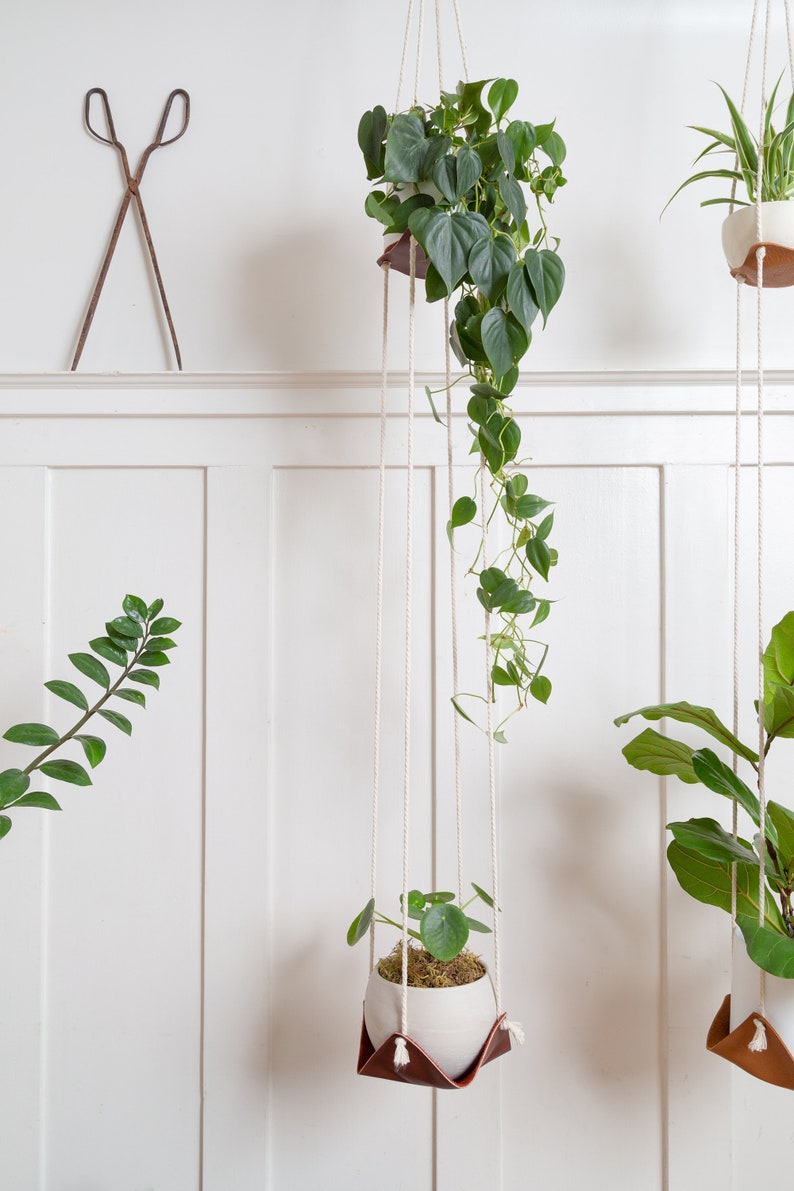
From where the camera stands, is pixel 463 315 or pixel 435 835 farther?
pixel 435 835

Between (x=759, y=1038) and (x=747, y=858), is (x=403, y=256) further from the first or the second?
(x=759, y=1038)

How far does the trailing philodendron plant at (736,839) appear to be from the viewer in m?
0.93

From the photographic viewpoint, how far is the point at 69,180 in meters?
1.21

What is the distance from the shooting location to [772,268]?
1.02 m

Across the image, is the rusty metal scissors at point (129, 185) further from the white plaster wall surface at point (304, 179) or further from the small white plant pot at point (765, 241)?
the small white plant pot at point (765, 241)

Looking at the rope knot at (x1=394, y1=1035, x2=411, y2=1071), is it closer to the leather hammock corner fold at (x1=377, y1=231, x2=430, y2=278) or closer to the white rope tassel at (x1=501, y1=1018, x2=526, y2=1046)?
the white rope tassel at (x1=501, y1=1018, x2=526, y2=1046)

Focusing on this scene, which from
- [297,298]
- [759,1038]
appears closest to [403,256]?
[297,298]

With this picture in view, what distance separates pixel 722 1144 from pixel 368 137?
145cm

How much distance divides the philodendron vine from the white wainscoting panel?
22 cm

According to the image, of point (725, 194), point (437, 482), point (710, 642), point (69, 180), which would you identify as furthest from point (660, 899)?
point (69, 180)

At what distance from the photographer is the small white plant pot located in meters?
0.97

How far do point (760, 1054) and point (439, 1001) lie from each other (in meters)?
0.37

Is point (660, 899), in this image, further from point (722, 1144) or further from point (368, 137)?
point (368, 137)

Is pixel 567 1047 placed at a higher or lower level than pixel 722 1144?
higher
